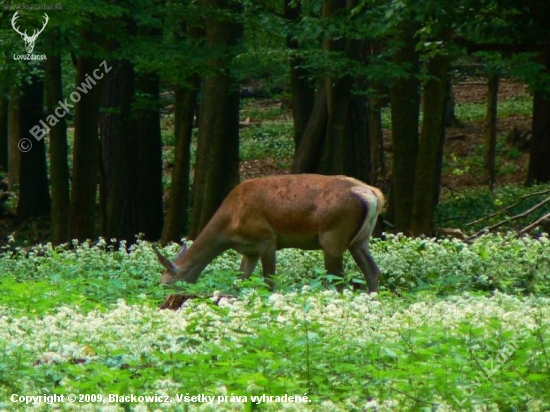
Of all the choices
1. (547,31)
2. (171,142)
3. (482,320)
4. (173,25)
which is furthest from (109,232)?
(171,142)

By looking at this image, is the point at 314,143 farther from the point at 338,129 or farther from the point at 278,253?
the point at 278,253

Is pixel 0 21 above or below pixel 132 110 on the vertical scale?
above

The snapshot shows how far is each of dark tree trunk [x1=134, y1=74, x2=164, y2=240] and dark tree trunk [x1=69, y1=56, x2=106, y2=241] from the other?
4652 mm

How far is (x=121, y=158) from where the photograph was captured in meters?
21.0

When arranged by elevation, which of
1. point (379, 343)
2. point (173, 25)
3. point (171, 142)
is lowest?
point (171, 142)

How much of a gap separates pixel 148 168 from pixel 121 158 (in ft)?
7.73

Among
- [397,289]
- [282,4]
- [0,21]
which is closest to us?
[397,289]

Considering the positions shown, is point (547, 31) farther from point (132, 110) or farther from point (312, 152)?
point (132, 110)

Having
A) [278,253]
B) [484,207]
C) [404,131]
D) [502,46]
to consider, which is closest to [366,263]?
[278,253]

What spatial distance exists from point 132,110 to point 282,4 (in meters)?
6.79

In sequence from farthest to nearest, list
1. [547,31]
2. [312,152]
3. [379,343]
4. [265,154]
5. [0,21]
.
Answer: [265,154] → [312,152] → [0,21] → [547,31] → [379,343]

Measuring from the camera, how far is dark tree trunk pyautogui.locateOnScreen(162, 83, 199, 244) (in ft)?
69.0

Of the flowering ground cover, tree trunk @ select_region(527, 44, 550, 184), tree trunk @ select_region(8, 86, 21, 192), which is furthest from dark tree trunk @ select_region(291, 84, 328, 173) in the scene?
tree trunk @ select_region(8, 86, 21, 192)

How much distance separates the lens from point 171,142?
4075cm
